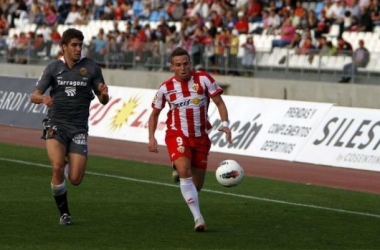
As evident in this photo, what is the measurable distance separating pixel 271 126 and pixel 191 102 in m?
11.1

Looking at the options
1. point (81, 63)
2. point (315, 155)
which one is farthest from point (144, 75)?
point (81, 63)

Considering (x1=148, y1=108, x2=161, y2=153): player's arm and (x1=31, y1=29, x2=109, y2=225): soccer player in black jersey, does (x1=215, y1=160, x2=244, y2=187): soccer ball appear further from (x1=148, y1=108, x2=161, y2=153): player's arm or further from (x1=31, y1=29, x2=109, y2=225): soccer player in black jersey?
(x1=31, y1=29, x2=109, y2=225): soccer player in black jersey

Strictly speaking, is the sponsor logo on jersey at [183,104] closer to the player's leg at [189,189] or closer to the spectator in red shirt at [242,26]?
the player's leg at [189,189]

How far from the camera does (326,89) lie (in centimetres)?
2680

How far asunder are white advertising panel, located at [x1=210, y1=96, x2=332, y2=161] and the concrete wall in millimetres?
2755

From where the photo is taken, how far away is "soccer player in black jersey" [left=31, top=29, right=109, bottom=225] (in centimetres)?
1261

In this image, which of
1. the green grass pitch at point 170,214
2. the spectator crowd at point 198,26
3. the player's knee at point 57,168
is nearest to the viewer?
the green grass pitch at point 170,214

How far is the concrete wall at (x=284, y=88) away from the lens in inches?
1023

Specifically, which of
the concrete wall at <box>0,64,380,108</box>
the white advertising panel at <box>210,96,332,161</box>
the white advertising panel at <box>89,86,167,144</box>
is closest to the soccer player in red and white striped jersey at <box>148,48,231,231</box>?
the white advertising panel at <box>210,96,332,161</box>

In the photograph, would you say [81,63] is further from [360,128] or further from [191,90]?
[360,128]

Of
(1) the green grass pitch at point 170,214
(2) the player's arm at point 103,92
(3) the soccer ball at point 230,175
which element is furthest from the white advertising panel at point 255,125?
(2) the player's arm at point 103,92

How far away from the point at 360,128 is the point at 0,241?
11.7 meters

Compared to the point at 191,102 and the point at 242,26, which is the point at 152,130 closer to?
the point at 191,102

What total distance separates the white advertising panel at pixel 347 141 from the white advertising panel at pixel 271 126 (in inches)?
11.5
